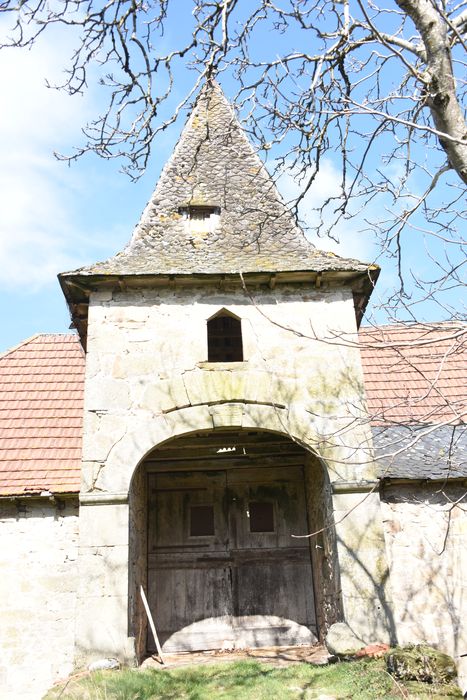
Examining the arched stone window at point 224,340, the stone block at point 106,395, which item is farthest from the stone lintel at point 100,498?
the arched stone window at point 224,340

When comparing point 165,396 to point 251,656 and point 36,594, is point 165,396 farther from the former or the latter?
point 251,656

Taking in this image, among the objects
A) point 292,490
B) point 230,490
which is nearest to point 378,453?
point 292,490

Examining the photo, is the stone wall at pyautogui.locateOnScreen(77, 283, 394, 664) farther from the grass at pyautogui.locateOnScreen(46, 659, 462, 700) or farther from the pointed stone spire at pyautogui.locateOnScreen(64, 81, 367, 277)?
the grass at pyautogui.locateOnScreen(46, 659, 462, 700)

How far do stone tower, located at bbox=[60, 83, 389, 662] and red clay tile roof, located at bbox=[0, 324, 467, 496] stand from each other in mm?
1242

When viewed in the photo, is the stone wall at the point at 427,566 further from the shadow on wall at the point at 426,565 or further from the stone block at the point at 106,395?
the stone block at the point at 106,395

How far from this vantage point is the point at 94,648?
24.4ft

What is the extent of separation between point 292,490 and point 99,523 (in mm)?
3828

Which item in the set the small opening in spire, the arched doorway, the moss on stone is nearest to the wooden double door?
the arched doorway

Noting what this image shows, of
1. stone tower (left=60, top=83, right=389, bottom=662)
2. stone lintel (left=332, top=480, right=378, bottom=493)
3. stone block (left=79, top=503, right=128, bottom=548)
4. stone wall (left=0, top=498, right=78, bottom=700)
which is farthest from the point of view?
stone wall (left=0, top=498, right=78, bottom=700)

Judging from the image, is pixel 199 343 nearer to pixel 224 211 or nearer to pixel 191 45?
pixel 224 211

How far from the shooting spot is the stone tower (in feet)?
→ 26.4

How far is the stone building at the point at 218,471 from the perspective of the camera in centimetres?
811

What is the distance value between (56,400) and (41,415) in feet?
1.58

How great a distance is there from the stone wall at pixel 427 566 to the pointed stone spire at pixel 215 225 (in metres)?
3.17
